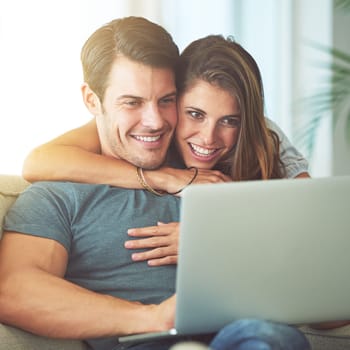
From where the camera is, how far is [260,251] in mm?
1346

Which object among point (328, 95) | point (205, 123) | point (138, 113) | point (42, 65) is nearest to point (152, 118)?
point (138, 113)

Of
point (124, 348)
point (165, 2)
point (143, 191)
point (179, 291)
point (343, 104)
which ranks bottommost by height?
point (124, 348)

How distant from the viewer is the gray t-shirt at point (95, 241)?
171cm

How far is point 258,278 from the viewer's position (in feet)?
4.49

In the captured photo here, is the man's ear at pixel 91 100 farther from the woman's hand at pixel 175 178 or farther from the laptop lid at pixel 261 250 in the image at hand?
the laptop lid at pixel 261 250

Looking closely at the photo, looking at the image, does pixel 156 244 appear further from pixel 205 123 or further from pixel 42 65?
pixel 42 65

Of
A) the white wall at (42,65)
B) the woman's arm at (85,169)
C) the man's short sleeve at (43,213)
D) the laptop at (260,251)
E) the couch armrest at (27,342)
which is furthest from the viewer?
the white wall at (42,65)

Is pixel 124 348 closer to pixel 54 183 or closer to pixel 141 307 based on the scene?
pixel 141 307

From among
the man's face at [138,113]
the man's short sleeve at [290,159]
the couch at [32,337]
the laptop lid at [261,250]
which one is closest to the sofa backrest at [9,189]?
the couch at [32,337]

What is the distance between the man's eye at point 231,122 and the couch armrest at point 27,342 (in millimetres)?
682

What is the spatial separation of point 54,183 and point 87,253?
200 millimetres

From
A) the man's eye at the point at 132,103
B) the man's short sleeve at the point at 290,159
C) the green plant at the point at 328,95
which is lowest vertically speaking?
the man's short sleeve at the point at 290,159

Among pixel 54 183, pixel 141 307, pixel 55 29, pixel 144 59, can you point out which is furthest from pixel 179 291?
pixel 55 29

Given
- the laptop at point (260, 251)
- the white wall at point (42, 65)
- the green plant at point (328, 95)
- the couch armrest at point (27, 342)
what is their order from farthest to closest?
the green plant at point (328, 95), the white wall at point (42, 65), the couch armrest at point (27, 342), the laptop at point (260, 251)
